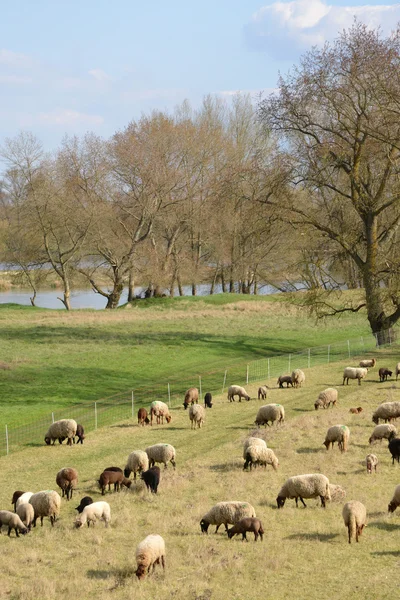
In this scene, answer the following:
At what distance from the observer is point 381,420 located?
82.6 ft

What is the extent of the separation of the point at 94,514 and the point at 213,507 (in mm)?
2972

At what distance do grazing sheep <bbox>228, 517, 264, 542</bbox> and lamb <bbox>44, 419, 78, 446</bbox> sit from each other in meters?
11.3

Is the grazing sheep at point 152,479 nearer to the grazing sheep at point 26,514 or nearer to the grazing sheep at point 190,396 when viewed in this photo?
the grazing sheep at point 26,514

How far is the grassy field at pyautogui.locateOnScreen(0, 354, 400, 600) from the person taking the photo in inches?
512

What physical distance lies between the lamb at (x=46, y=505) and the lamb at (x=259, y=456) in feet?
18.6

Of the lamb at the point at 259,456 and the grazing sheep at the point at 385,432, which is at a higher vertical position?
the grazing sheep at the point at 385,432

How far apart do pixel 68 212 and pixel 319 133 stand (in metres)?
29.9

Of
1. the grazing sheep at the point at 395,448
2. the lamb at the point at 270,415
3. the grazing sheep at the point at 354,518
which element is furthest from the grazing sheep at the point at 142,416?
the grazing sheep at the point at 354,518

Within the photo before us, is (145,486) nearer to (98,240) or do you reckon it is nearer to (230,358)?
(230,358)

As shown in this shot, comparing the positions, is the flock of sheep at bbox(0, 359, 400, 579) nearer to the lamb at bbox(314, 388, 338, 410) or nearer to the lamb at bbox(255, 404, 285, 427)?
the lamb at bbox(255, 404, 285, 427)

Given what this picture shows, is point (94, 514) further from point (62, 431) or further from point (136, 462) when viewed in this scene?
point (62, 431)

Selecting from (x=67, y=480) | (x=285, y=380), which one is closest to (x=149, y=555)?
(x=67, y=480)

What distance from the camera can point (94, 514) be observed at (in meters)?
16.7

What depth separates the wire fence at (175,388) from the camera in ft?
89.9
